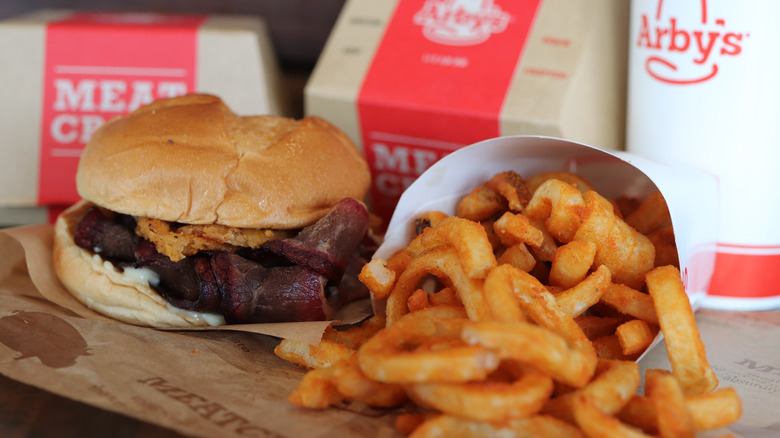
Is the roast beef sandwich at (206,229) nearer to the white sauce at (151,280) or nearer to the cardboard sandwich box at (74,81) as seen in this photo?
the white sauce at (151,280)

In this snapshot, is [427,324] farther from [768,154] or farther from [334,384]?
[768,154]

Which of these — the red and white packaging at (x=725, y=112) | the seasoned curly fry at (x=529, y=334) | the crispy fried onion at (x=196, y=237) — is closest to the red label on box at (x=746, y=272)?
the red and white packaging at (x=725, y=112)

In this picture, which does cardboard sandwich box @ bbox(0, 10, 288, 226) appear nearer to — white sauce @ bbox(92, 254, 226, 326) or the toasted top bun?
the toasted top bun

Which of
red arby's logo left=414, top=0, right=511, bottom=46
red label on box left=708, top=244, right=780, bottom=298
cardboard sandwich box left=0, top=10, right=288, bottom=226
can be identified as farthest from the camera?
cardboard sandwich box left=0, top=10, right=288, bottom=226

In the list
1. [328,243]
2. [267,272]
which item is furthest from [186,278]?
[328,243]

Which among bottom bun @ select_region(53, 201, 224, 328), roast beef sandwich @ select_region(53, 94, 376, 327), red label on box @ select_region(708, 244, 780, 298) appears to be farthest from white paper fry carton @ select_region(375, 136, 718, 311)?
bottom bun @ select_region(53, 201, 224, 328)
